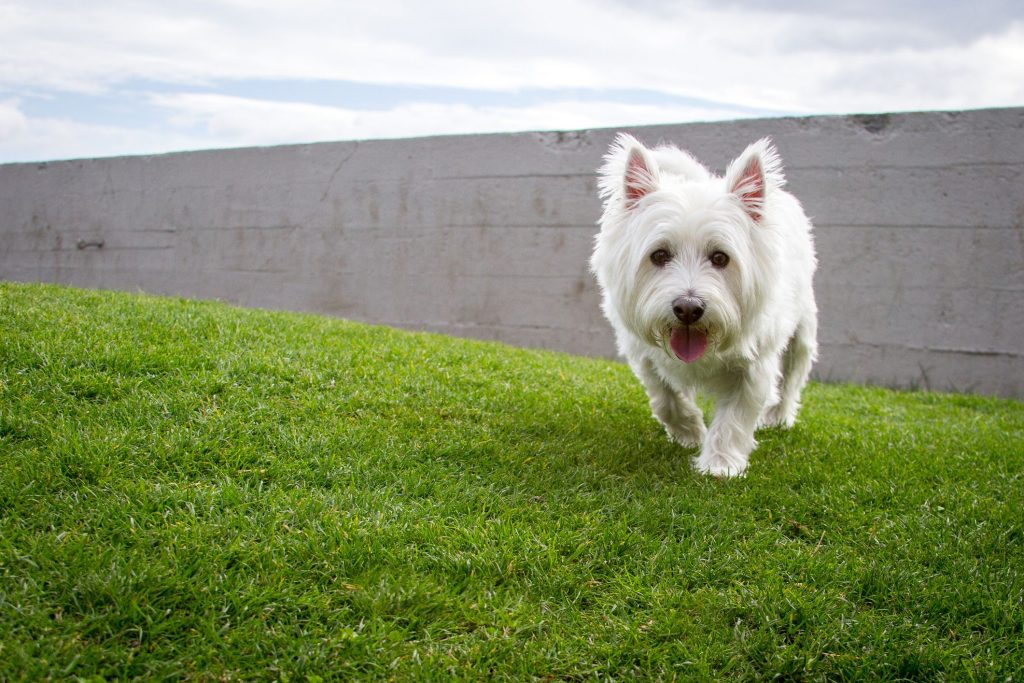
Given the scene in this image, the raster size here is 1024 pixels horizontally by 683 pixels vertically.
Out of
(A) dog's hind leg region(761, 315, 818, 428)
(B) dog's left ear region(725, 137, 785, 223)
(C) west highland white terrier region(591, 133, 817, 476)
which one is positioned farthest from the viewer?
(A) dog's hind leg region(761, 315, 818, 428)

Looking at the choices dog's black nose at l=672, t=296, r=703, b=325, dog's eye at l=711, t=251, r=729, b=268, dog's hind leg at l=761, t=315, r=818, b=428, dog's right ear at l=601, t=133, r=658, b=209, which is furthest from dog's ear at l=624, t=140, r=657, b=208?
dog's hind leg at l=761, t=315, r=818, b=428

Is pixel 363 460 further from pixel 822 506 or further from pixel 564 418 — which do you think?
pixel 822 506

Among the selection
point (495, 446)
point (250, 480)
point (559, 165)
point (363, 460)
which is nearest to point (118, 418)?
point (250, 480)

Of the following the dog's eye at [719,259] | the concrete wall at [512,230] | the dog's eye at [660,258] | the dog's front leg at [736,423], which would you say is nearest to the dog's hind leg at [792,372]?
the dog's front leg at [736,423]

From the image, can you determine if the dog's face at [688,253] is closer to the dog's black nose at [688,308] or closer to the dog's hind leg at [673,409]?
the dog's black nose at [688,308]

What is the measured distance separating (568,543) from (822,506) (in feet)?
4.19

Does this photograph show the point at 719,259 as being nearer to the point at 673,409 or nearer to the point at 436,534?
the point at 673,409

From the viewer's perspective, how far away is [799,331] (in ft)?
16.4

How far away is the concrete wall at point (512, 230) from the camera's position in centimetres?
759

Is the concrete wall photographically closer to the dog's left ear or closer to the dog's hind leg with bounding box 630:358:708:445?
the dog's hind leg with bounding box 630:358:708:445

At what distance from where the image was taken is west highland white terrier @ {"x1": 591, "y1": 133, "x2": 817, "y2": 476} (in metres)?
3.65

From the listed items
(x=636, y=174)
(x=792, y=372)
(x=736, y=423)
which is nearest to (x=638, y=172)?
(x=636, y=174)

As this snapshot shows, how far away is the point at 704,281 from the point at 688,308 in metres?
0.18

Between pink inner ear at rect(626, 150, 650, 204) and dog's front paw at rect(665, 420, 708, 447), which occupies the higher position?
pink inner ear at rect(626, 150, 650, 204)
